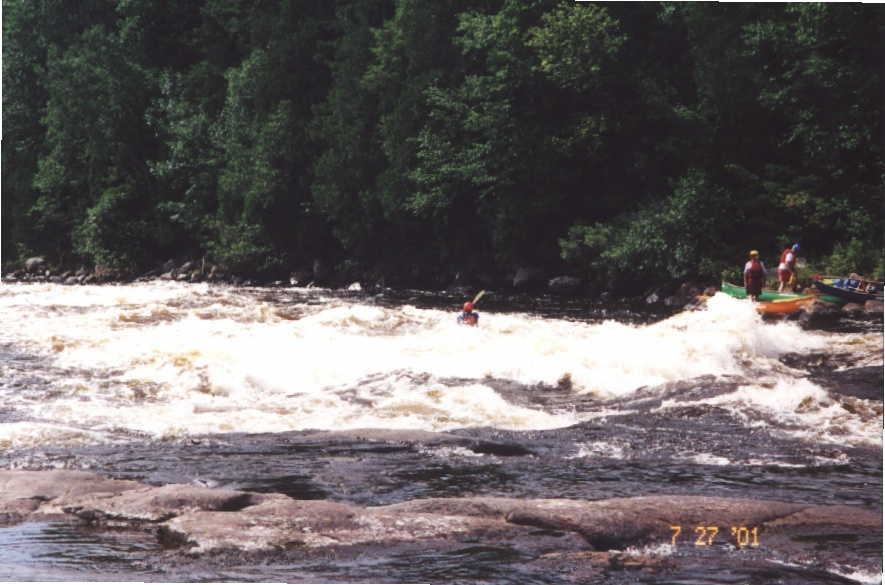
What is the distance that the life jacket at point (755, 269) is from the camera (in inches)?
601

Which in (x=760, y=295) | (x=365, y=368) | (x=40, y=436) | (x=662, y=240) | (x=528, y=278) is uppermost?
(x=662, y=240)

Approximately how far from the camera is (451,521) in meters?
6.93

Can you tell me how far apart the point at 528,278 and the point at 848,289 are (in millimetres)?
11723

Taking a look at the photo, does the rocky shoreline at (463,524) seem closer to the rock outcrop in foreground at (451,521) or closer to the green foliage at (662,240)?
the rock outcrop in foreground at (451,521)

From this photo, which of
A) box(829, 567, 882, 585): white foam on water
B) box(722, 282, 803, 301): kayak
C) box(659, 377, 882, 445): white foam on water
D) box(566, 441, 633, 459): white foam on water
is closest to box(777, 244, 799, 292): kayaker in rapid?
box(722, 282, 803, 301): kayak

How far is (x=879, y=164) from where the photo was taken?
33.7 ft

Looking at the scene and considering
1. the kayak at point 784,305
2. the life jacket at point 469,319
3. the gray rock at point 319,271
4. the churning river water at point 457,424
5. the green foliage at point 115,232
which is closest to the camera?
the churning river water at point 457,424

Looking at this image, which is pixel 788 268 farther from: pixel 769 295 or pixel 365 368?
pixel 365 368

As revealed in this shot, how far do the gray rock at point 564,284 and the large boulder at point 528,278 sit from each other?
55 centimetres

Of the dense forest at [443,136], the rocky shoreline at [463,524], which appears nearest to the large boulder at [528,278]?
the dense forest at [443,136]

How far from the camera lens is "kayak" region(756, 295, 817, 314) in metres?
17.3

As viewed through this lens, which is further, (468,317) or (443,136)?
(443,136)

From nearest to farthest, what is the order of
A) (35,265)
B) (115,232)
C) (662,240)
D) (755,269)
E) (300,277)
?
(755,269)
(662,240)
(35,265)
(300,277)
(115,232)

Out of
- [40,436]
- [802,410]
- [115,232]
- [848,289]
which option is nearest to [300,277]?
[115,232]
